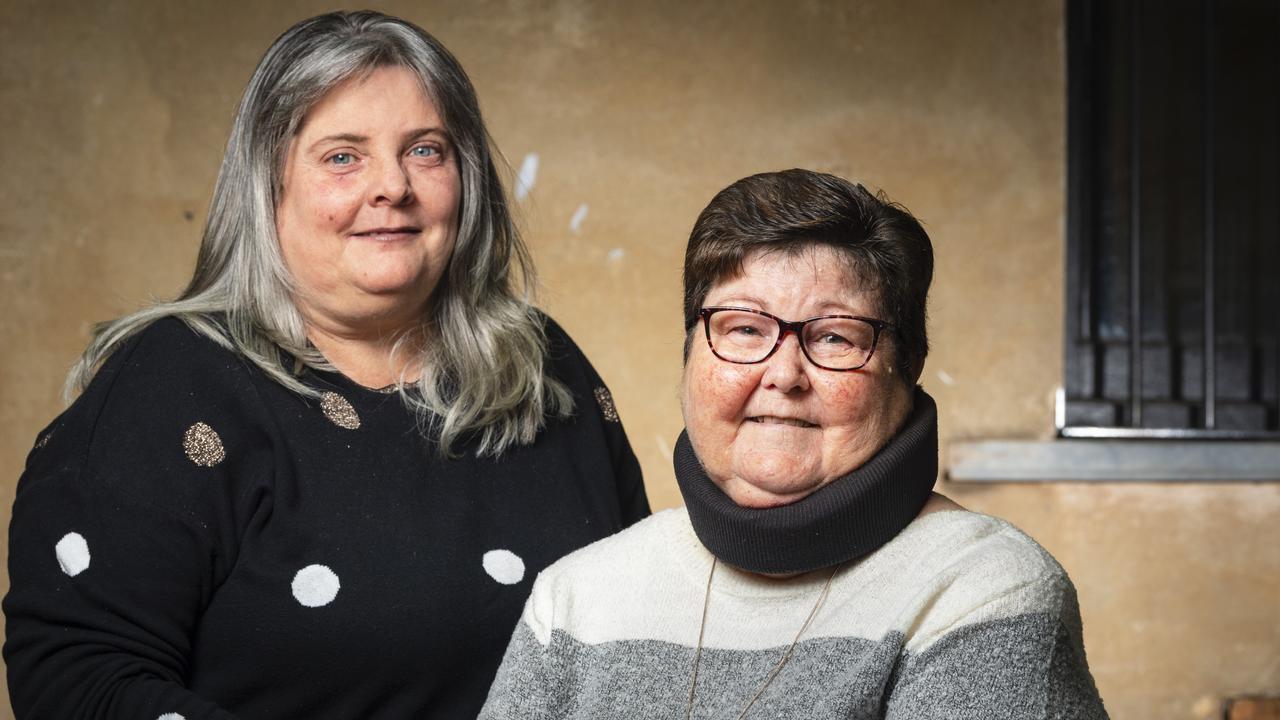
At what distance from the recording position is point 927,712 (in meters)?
1.32

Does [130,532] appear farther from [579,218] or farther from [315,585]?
[579,218]

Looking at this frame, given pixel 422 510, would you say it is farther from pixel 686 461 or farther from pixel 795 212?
pixel 795 212

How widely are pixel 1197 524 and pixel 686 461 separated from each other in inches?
114

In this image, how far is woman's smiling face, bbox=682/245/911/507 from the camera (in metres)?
1.45

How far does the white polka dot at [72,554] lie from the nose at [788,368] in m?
0.92

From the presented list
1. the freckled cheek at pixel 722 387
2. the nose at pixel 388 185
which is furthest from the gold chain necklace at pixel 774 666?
the nose at pixel 388 185

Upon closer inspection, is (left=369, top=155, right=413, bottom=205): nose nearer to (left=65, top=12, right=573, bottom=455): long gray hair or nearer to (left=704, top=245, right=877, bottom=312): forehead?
(left=65, top=12, right=573, bottom=455): long gray hair

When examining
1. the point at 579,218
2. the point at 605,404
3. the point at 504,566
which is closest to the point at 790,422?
the point at 504,566

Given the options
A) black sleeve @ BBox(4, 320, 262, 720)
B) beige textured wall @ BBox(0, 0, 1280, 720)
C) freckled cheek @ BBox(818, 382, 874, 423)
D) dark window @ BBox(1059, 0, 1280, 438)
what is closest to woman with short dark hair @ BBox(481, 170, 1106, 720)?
freckled cheek @ BBox(818, 382, 874, 423)

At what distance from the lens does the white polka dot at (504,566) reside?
6.35 ft

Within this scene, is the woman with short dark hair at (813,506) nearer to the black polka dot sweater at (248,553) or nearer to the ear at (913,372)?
the ear at (913,372)

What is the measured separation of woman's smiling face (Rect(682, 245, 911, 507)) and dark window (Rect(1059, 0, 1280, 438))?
8.76 ft

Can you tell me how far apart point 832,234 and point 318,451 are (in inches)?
34.0

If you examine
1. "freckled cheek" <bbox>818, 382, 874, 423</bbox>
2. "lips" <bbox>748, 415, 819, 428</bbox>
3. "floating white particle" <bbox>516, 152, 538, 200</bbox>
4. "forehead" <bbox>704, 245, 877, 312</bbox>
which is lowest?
"lips" <bbox>748, 415, 819, 428</bbox>
